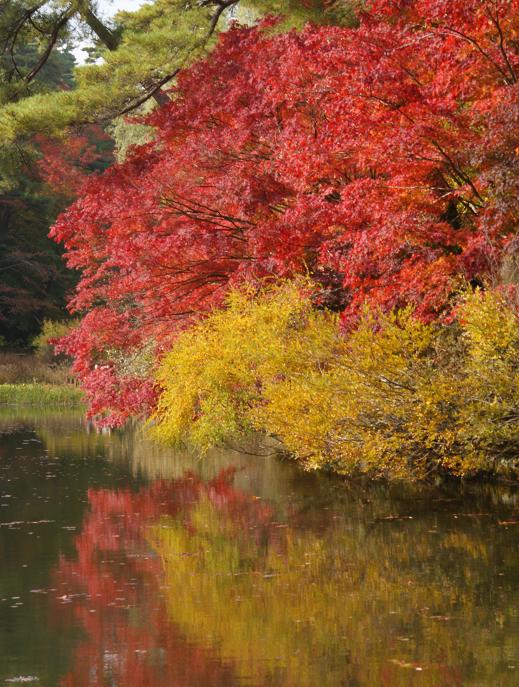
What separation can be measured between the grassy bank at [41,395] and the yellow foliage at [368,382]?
16.8 metres

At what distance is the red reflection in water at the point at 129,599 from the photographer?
6273 millimetres

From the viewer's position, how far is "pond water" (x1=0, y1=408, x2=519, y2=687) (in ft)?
20.9

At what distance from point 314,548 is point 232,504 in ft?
10.3

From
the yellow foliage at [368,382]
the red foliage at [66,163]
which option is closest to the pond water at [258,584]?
the yellow foliage at [368,382]

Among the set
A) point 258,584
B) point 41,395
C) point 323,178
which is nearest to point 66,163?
point 41,395

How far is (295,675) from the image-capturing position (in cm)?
618

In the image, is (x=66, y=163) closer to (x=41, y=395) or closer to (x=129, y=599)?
(x=41, y=395)

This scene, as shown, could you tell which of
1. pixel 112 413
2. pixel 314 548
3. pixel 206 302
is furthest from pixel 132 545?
pixel 112 413

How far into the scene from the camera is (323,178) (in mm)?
14852

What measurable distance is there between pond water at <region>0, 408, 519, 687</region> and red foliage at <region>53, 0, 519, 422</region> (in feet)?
8.45

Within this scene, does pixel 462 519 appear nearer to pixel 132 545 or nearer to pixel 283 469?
pixel 132 545

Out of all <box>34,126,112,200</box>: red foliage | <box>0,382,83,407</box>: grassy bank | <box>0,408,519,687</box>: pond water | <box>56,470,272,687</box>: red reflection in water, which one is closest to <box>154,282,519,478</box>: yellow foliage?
<box>0,408,519,687</box>: pond water

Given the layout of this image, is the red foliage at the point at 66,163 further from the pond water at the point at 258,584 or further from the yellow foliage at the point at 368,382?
the pond water at the point at 258,584

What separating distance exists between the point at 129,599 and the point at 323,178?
26.0 feet
